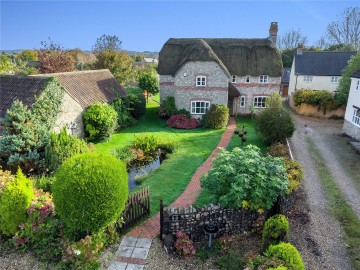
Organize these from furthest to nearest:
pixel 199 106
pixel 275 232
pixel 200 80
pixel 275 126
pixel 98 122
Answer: pixel 199 106 < pixel 200 80 < pixel 98 122 < pixel 275 126 < pixel 275 232

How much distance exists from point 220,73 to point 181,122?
643 centimetres

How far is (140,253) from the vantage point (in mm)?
9148

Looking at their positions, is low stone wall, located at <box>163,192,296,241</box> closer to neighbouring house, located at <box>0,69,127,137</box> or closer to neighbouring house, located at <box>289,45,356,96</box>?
neighbouring house, located at <box>0,69,127,137</box>

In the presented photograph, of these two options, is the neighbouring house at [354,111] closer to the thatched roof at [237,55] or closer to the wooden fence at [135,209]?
the thatched roof at [237,55]

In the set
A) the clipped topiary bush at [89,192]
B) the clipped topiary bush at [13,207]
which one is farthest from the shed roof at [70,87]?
the clipped topiary bush at [89,192]

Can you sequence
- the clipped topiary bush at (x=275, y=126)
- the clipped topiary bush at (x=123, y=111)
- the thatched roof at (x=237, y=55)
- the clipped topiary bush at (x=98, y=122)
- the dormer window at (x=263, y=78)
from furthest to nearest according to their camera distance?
the dormer window at (x=263, y=78)
the thatched roof at (x=237, y=55)
the clipped topiary bush at (x=123, y=111)
the clipped topiary bush at (x=98, y=122)
the clipped topiary bush at (x=275, y=126)

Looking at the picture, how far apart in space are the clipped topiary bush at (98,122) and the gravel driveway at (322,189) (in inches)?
575

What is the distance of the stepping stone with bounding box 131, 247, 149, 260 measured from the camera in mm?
9016

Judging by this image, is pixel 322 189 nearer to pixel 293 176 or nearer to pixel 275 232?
pixel 293 176

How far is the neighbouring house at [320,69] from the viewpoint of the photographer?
38.2 m

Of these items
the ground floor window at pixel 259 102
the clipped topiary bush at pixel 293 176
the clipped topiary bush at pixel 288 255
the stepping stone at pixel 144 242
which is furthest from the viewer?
the ground floor window at pixel 259 102

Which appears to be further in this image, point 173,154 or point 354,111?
point 354,111

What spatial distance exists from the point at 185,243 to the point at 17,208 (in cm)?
616

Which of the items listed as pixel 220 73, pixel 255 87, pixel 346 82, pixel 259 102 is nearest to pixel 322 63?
pixel 346 82
